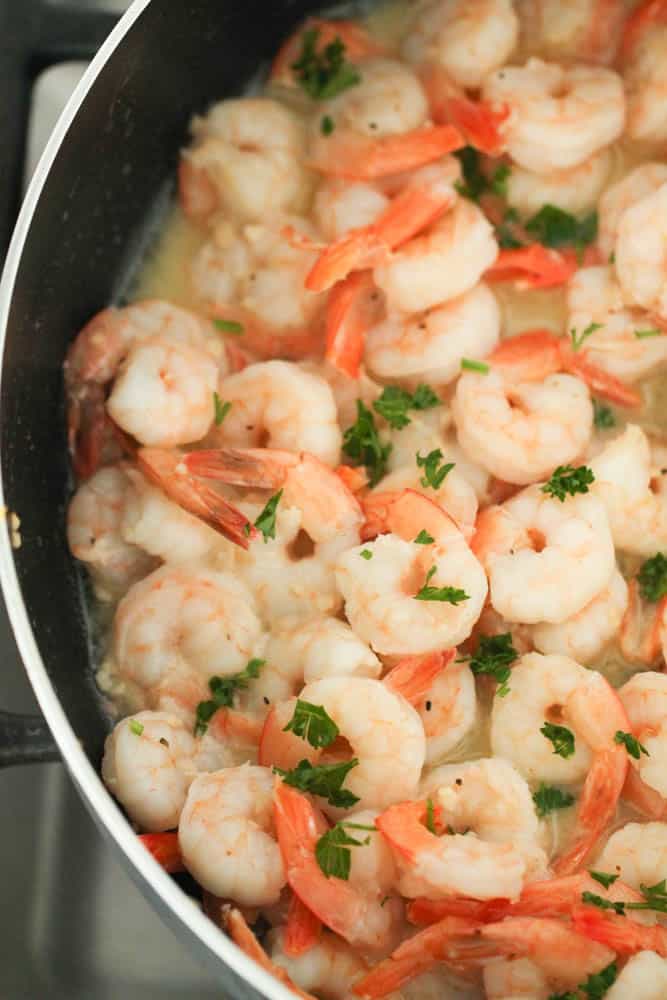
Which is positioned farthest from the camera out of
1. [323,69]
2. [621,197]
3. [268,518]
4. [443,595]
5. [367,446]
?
[323,69]

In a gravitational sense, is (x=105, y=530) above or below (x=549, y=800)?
above

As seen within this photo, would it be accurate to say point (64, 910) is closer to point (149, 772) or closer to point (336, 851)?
point (149, 772)

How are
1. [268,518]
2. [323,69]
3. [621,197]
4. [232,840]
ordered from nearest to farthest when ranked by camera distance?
1. [232,840]
2. [268,518]
3. [621,197]
4. [323,69]

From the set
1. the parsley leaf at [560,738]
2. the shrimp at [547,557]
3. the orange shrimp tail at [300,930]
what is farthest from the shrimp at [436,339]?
the orange shrimp tail at [300,930]

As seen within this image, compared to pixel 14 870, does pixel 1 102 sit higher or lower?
higher

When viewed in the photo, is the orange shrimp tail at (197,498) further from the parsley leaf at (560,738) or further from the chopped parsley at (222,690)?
the parsley leaf at (560,738)

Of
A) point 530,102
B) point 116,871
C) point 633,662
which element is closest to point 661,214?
point 530,102

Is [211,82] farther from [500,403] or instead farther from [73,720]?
[73,720]

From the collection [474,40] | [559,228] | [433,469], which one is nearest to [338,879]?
[433,469]
